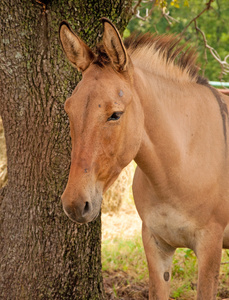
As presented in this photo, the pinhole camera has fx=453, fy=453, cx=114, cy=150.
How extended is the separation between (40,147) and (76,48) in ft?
3.32

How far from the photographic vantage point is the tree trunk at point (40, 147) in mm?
3436

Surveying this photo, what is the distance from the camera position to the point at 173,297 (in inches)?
172

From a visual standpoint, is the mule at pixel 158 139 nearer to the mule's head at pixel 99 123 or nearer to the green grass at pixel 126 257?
the mule's head at pixel 99 123

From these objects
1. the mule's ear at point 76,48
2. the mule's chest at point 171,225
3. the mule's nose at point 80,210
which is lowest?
the mule's chest at point 171,225

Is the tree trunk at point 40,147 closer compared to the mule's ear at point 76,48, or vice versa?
the mule's ear at point 76,48

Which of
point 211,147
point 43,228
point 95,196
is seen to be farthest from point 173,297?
point 95,196

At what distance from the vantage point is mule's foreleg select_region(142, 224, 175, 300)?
3.34m

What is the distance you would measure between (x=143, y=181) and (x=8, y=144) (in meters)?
1.16

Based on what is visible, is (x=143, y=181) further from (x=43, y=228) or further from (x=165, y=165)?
(x=43, y=228)

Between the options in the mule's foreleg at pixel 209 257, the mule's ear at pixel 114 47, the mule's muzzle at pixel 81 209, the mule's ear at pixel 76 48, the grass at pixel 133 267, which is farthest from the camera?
the grass at pixel 133 267

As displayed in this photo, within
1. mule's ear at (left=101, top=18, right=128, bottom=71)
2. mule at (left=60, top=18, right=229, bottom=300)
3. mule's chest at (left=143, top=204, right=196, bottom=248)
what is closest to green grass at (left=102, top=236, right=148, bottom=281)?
mule at (left=60, top=18, right=229, bottom=300)

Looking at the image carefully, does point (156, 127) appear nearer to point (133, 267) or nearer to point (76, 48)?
point (76, 48)

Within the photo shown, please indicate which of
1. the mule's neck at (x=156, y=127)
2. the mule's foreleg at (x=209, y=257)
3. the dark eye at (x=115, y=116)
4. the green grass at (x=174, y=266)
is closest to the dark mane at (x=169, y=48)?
the mule's neck at (x=156, y=127)

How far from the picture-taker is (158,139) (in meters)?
2.92
